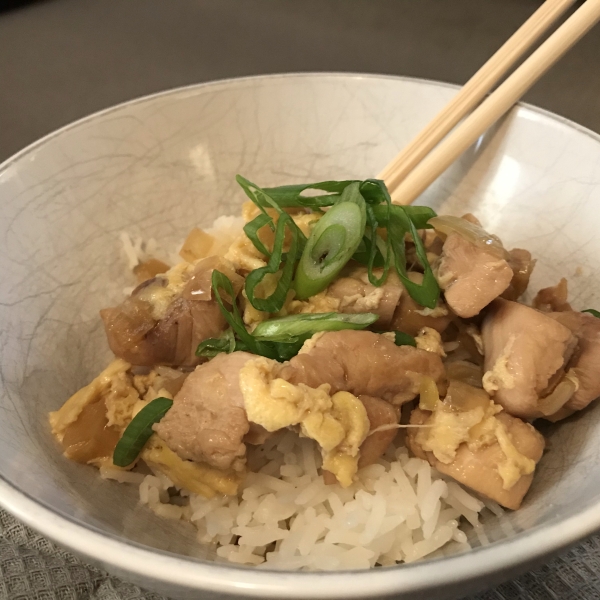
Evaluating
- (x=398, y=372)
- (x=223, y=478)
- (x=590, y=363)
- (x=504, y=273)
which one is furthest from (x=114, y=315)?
(x=590, y=363)

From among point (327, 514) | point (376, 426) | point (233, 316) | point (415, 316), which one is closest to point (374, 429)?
point (376, 426)

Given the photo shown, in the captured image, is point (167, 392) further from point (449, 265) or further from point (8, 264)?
point (449, 265)

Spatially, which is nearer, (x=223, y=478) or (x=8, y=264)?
(x=223, y=478)

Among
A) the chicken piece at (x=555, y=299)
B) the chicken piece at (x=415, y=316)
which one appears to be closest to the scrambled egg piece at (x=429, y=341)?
the chicken piece at (x=415, y=316)

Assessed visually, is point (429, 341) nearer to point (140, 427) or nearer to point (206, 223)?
point (140, 427)

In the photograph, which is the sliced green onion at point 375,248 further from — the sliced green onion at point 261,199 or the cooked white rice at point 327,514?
the cooked white rice at point 327,514
